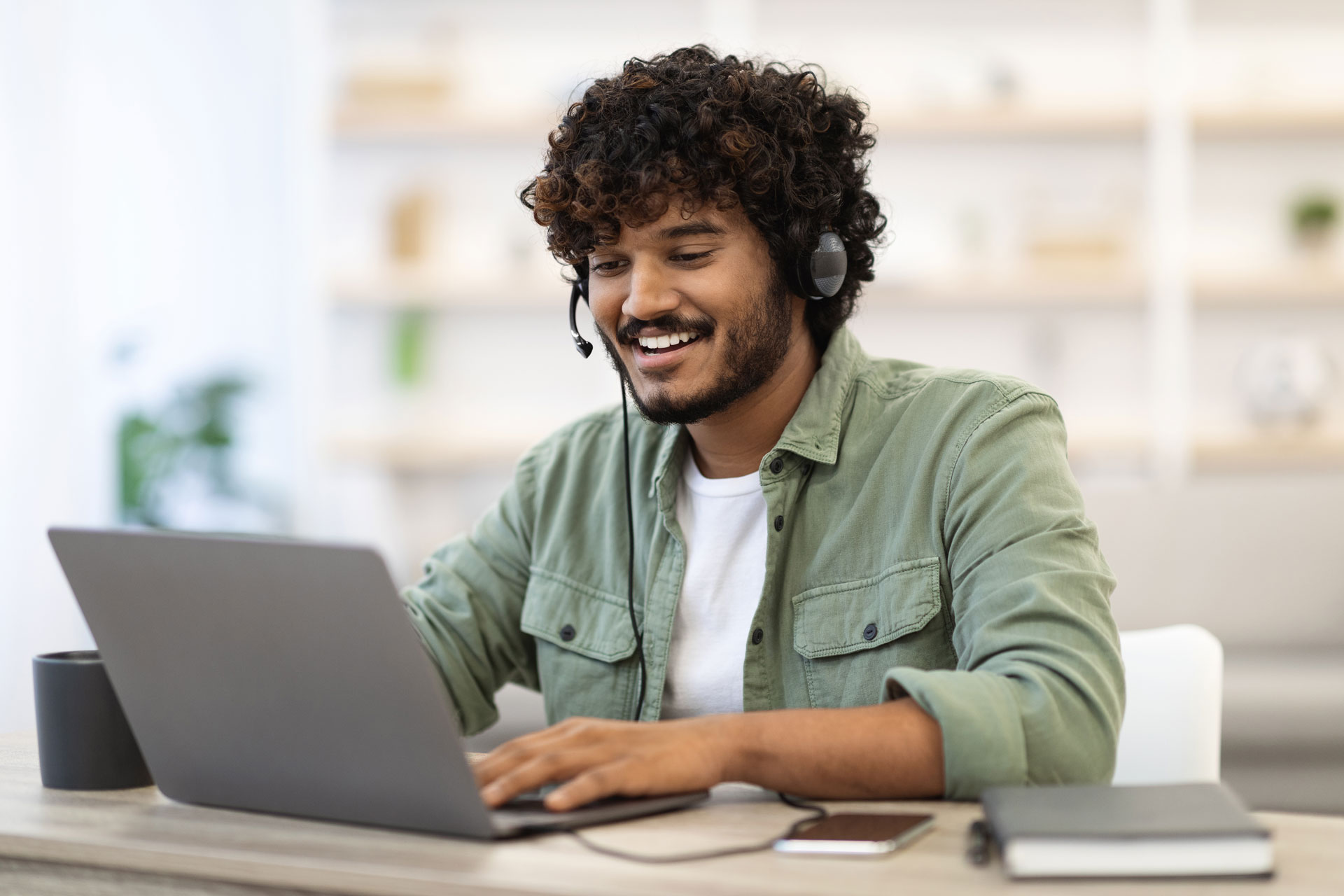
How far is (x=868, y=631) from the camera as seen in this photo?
1327mm

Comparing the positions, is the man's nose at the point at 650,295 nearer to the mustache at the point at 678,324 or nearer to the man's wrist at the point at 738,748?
the mustache at the point at 678,324

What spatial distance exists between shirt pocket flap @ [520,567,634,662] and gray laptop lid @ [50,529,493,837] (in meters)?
0.54

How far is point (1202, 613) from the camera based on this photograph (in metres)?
2.87

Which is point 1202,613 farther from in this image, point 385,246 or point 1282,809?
point 385,246

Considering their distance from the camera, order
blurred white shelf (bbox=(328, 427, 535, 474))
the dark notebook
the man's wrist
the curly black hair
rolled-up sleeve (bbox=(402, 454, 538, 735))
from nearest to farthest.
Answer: the dark notebook → the man's wrist → the curly black hair → rolled-up sleeve (bbox=(402, 454, 538, 735)) → blurred white shelf (bbox=(328, 427, 535, 474))

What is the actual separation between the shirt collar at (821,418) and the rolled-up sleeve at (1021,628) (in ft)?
0.55

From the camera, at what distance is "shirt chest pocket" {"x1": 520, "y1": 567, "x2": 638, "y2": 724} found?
4.82ft

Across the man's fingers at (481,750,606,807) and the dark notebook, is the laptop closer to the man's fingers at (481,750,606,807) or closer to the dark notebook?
the man's fingers at (481,750,606,807)

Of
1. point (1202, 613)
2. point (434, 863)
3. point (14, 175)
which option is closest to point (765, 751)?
point (434, 863)

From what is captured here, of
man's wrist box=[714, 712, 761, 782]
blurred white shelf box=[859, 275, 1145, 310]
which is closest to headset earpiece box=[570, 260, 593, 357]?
man's wrist box=[714, 712, 761, 782]

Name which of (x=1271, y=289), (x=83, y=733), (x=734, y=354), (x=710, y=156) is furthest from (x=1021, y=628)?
(x=1271, y=289)

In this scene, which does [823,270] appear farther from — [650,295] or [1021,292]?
[1021,292]

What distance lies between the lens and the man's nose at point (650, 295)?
1.41 m

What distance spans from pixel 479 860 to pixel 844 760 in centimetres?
31
